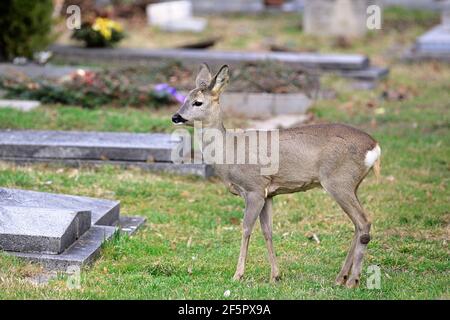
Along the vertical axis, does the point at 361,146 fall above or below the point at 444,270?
above

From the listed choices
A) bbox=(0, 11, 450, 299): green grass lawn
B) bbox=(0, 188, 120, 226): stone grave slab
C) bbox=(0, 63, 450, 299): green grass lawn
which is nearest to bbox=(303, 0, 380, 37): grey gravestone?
bbox=(0, 11, 450, 299): green grass lawn

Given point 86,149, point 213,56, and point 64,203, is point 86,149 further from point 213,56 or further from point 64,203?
point 213,56

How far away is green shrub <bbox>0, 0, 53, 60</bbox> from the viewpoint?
14.9m

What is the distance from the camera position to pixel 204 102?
6969 millimetres

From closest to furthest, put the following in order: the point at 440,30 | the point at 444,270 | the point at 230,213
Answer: the point at 444,270, the point at 230,213, the point at 440,30

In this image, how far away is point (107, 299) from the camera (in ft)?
20.2

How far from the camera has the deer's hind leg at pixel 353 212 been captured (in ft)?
21.5

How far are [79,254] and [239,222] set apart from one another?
6.85 ft

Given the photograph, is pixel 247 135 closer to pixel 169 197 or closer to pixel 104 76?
pixel 169 197

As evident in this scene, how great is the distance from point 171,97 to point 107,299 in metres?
6.98

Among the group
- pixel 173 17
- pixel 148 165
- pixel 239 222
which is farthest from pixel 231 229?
pixel 173 17

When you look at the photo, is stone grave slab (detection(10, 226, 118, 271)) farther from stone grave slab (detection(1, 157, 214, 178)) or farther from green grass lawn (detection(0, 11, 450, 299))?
stone grave slab (detection(1, 157, 214, 178))

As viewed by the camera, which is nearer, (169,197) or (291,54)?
(169,197)
